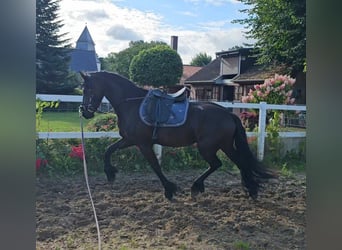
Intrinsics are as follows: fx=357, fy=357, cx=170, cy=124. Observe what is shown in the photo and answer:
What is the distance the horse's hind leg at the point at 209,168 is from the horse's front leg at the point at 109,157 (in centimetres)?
46

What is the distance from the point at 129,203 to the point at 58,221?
1.34ft

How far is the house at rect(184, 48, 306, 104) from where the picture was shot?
2.12m

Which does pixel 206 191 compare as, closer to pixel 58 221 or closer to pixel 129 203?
pixel 129 203

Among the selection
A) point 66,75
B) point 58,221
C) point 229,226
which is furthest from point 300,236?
point 66,75

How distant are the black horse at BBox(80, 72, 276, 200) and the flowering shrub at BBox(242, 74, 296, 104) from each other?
0.68 feet

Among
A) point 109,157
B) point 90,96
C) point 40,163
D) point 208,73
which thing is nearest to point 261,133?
point 208,73

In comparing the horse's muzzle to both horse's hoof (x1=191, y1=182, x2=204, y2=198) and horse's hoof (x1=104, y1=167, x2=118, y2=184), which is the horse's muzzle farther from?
horse's hoof (x1=191, y1=182, x2=204, y2=198)

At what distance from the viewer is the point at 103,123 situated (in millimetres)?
2012

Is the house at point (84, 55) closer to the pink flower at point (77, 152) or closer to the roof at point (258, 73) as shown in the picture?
the pink flower at point (77, 152)

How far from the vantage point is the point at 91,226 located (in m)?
1.84

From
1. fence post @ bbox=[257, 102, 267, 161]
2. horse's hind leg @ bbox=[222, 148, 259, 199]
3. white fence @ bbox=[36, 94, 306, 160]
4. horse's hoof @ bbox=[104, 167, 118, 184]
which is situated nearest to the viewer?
white fence @ bbox=[36, 94, 306, 160]

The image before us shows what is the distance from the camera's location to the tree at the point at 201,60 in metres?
2.03

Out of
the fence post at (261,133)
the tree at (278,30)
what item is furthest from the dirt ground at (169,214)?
the tree at (278,30)

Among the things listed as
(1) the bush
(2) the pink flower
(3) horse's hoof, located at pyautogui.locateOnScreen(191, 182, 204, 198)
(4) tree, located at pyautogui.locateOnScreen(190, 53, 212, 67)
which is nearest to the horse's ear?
(1) the bush
